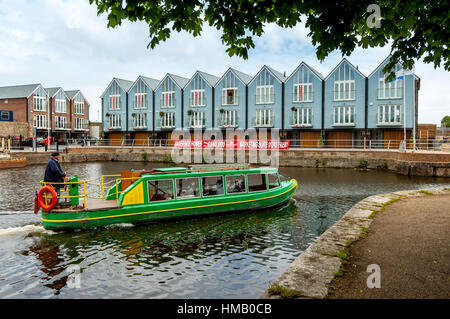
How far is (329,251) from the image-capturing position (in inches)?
303

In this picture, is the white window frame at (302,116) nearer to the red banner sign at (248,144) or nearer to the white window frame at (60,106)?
the red banner sign at (248,144)

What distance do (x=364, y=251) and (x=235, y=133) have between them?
43.6 m

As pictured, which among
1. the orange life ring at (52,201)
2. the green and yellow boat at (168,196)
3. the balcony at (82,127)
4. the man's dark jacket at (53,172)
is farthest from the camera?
the balcony at (82,127)

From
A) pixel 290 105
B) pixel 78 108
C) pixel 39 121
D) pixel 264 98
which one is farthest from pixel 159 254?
pixel 78 108

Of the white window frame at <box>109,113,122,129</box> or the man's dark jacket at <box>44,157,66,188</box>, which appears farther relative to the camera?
the white window frame at <box>109,113,122,129</box>

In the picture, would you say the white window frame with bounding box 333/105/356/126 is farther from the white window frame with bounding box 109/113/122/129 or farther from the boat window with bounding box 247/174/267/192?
the white window frame with bounding box 109/113/122/129

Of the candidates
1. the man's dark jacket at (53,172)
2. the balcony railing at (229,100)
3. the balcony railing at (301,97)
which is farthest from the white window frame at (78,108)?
the man's dark jacket at (53,172)

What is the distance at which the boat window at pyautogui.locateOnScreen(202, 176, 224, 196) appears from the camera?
47.4 feet

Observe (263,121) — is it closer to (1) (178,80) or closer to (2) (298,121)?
(2) (298,121)

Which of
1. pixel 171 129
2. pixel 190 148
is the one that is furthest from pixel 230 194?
pixel 171 129

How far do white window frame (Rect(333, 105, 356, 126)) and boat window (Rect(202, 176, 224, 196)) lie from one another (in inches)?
1365

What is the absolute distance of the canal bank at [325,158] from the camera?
29672mm
